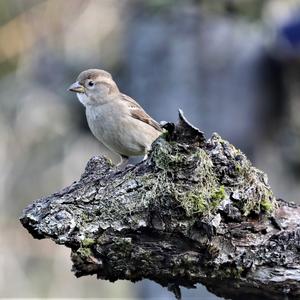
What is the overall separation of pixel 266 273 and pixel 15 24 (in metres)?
6.58

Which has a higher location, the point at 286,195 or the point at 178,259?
the point at 286,195

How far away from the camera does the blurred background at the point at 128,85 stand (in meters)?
8.31

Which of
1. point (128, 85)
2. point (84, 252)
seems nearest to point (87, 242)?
point (84, 252)

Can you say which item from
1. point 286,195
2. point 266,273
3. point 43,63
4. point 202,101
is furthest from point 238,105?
point 266,273

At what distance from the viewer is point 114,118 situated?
5473 millimetres

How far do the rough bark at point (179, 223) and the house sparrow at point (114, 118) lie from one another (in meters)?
1.92

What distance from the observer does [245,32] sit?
850 cm

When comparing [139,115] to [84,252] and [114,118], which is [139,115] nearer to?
[114,118]

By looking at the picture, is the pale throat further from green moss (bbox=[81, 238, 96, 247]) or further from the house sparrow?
green moss (bbox=[81, 238, 96, 247])

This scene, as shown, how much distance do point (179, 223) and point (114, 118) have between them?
2335 mm

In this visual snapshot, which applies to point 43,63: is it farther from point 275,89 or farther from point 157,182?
point 157,182

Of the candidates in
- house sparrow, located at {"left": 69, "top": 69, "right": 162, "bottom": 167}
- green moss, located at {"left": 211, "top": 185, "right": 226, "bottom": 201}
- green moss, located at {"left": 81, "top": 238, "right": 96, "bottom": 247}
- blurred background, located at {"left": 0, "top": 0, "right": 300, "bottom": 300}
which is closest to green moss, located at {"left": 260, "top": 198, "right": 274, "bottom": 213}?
green moss, located at {"left": 211, "top": 185, "right": 226, "bottom": 201}

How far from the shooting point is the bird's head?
5574mm

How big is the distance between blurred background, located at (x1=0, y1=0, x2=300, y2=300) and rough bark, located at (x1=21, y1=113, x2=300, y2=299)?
14.4 ft
